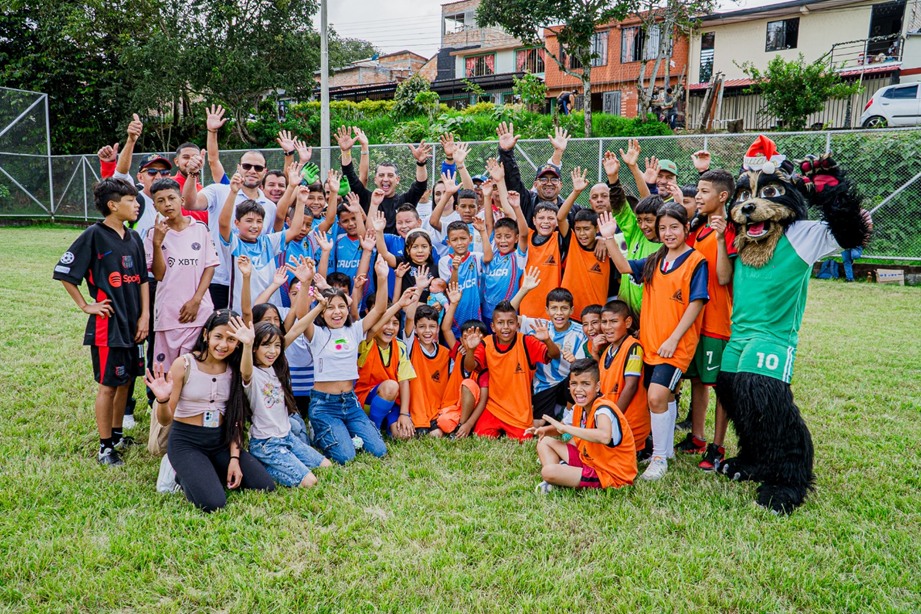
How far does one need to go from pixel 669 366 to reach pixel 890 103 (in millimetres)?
18644

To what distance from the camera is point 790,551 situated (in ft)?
10.4

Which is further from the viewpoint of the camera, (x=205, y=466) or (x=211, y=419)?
(x=211, y=419)

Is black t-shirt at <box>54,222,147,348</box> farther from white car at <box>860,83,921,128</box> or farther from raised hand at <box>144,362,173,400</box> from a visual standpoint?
white car at <box>860,83,921,128</box>

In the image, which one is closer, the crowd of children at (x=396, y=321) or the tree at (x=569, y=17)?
the crowd of children at (x=396, y=321)

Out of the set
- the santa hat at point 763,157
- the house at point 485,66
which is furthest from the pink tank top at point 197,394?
the house at point 485,66

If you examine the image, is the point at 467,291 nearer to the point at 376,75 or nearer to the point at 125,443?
the point at 125,443

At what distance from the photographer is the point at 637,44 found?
87.1 ft

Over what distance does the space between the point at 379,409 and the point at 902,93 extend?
19646 mm

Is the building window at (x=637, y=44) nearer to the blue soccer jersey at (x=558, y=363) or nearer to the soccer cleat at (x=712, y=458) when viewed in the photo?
the blue soccer jersey at (x=558, y=363)

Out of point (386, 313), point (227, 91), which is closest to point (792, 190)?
point (386, 313)

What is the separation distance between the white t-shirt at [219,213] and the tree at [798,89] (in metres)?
19.0

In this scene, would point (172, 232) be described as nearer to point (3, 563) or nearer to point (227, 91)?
point (3, 563)

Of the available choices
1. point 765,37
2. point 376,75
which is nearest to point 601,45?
point 765,37

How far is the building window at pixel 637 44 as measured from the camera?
25859 millimetres
